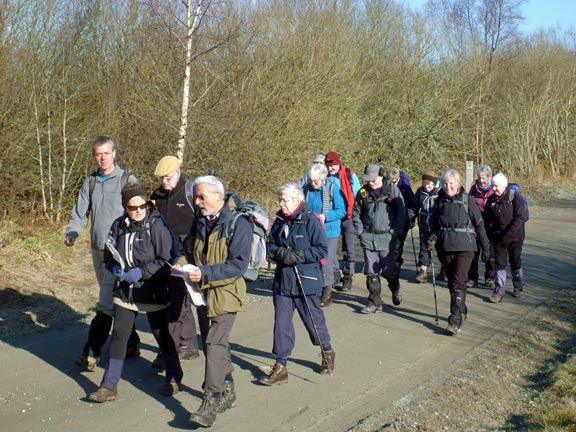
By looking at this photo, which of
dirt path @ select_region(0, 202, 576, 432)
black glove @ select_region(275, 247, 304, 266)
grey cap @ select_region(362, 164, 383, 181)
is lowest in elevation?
dirt path @ select_region(0, 202, 576, 432)

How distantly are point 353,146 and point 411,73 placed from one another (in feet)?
20.8

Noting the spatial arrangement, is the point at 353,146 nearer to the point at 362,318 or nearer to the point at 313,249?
the point at 362,318

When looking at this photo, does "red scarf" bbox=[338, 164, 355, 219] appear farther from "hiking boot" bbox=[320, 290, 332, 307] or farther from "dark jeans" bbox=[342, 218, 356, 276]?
"hiking boot" bbox=[320, 290, 332, 307]

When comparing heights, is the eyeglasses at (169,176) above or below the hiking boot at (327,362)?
above

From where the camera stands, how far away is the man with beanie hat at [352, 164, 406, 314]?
28.6ft

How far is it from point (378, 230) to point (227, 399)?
3792 millimetres

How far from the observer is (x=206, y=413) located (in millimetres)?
5102

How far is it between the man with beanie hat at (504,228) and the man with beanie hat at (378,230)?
175 cm

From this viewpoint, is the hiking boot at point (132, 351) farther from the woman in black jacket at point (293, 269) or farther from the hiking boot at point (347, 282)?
the hiking boot at point (347, 282)

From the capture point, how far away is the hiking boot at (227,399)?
535 cm

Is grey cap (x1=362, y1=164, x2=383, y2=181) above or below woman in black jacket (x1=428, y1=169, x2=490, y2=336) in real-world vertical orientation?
above

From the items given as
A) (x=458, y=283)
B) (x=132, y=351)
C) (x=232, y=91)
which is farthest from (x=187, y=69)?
(x=132, y=351)

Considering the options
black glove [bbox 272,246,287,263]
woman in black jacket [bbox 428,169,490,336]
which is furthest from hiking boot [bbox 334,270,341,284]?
black glove [bbox 272,246,287,263]

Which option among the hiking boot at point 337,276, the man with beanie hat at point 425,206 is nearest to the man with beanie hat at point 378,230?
the hiking boot at point 337,276
